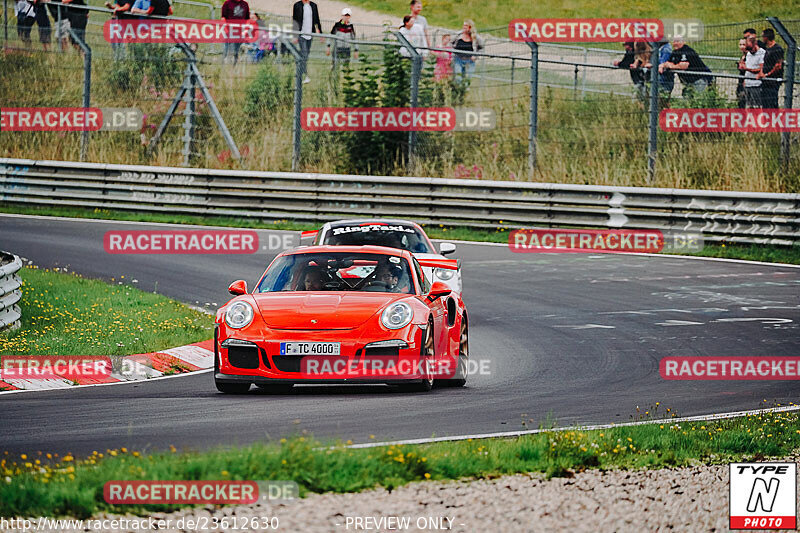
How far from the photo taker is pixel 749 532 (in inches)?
253

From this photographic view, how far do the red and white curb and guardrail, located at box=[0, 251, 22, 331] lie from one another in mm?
1739

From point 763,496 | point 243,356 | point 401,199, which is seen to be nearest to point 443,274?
point 243,356

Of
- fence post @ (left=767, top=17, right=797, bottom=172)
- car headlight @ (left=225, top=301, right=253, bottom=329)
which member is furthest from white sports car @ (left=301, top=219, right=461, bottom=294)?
fence post @ (left=767, top=17, right=797, bottom=172)

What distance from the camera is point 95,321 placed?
14094 millimetres

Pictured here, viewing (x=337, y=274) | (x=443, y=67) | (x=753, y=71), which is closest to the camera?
(x=337, y=274)

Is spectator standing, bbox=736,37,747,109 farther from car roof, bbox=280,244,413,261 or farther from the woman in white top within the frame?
car roof, bbox=280,244,413,261

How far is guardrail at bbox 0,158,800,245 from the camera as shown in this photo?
70.5 ft

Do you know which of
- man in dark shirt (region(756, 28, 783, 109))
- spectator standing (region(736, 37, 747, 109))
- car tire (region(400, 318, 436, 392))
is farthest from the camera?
spectator standing (region(736, 37, 747, 109))

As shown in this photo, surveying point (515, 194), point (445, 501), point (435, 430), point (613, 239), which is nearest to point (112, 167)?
point (515, 194)

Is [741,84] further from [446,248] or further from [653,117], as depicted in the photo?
[446,248]

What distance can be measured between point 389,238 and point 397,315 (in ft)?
16.1

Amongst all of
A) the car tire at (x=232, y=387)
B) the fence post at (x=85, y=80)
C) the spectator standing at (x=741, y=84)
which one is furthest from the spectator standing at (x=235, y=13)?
the car tire at (x=232, y=387)

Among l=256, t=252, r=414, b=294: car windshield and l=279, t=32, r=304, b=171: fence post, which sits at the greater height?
l=279, t=32, r=304, b=171: fence post

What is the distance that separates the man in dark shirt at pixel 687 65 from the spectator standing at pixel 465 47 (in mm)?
4227
